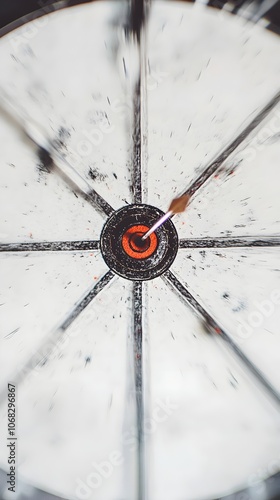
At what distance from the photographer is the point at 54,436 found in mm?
1016

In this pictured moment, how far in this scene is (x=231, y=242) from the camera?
102 cm

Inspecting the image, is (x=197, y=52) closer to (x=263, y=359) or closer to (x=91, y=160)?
(x=91, y=160)

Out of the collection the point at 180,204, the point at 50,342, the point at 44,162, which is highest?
the point at 44,162

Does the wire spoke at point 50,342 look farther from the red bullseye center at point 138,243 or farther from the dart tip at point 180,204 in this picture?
the dart tip at point 180,204

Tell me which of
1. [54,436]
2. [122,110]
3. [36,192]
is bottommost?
[54,436]

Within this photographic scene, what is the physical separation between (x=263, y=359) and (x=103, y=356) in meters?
0.45

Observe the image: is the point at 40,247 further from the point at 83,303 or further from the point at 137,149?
the point at 137,149

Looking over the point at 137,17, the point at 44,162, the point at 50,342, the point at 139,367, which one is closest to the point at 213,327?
the point at 139,367

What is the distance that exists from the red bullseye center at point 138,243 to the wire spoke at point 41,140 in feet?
0.60

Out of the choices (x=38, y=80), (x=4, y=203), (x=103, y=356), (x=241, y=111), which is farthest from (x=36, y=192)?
(x=241, y=111)

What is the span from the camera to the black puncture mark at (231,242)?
1.02m

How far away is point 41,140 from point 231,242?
588 mm

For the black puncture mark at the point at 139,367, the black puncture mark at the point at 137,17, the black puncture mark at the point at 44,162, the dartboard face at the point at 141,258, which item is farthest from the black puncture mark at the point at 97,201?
the black puncture mark at the point at 137,17

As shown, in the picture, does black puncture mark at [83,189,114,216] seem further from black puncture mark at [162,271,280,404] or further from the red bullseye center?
black puncture mark at [162,271,280,404]
